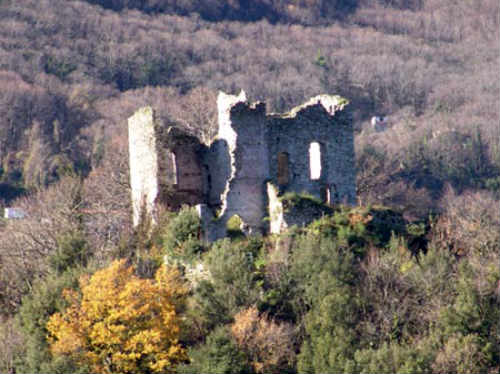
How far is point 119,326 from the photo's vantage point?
1303 inches

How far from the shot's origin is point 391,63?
11062 centimetres

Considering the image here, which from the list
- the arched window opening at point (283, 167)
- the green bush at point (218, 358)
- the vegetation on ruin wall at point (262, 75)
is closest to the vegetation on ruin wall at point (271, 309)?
the green bush at point (218, 358)

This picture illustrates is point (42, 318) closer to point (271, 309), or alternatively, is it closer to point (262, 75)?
point (271, 309)

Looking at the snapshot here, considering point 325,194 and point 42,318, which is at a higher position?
point 325,194

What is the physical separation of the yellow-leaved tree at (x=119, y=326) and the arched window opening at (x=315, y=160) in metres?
7.52

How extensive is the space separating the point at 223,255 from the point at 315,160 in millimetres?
6654

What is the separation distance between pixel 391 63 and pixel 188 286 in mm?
78766

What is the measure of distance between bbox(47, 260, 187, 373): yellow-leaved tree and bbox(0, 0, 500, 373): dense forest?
0.15ft

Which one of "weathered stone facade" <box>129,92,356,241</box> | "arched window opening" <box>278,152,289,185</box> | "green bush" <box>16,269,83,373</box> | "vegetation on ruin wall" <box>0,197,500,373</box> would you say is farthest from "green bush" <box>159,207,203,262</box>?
"arched window opening" <box>278,152,289,185</box>

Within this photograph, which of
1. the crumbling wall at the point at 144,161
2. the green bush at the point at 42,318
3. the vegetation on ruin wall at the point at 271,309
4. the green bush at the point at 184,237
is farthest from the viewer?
the crumbling wall at the point at 144,161

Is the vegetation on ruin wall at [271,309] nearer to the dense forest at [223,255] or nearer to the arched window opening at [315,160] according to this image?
the dense forest at [223,255]

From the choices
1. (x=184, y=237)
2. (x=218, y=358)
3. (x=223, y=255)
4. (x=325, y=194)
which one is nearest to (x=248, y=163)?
(x=184, y=237)

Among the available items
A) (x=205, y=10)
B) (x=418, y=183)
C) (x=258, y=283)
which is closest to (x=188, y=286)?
(x=258, y=283)

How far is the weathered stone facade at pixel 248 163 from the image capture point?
120 feet
